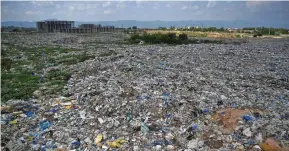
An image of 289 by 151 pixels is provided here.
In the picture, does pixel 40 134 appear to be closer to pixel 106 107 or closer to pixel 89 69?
pixel 106 107

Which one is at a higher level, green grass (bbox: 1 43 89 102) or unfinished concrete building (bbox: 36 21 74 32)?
unfinished concrete building (bbox: 36 21 74 32)

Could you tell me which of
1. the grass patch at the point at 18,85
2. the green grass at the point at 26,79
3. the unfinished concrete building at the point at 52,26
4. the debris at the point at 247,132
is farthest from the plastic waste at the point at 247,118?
the unfinished concrete building at the point at 52,26

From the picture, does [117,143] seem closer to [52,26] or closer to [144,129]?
[144,129]

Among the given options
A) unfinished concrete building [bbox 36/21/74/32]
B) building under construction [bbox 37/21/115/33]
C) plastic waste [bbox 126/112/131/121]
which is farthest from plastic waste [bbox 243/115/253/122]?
unfinished concrete building [bbox 36/21/74/32]

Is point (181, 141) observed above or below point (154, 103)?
below

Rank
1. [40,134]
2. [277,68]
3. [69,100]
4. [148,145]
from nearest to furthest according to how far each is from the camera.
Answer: [148,145], [40,134], [69,100], [277,68]

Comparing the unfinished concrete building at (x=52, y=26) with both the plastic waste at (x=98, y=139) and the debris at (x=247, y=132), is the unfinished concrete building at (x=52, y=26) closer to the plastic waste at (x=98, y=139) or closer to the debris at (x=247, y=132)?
the plastic waste at (x=98, y=139)

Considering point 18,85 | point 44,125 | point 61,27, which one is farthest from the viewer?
point 61,27

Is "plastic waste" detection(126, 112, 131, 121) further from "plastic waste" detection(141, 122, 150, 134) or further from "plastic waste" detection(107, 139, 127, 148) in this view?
"plastic waste" detection(107, 139, 127, 148)

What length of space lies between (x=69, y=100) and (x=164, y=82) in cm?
373

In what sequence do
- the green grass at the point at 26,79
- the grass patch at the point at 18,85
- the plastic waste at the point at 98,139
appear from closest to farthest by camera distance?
1. the plastic waste at the point at 98,139
2. the grass patch at the point at 18,85
3. the green grass at the point at 26,79

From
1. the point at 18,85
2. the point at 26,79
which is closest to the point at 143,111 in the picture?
the point at 18,85

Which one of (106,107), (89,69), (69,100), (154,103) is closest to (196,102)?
(154,103)

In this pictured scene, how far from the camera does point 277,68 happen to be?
14812mm
